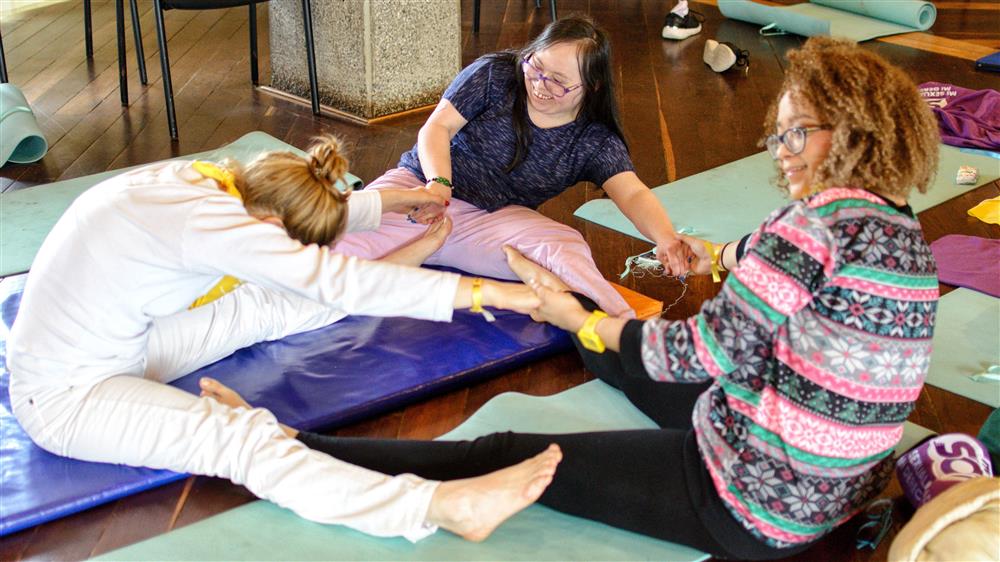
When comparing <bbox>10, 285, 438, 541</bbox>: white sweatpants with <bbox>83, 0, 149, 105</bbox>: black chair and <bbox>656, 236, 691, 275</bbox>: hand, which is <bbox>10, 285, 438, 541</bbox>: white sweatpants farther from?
<bbox>83, 0, 149, 105</bbox>: black chair

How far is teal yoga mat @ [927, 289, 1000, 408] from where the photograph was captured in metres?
2.61

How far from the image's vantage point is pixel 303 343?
258 cm

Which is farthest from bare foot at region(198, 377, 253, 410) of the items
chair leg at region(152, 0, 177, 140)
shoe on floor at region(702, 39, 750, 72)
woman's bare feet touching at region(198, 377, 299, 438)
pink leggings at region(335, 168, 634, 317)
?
shoe on floor at region(702, 39, 750, 72)

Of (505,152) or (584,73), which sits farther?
(505,152)

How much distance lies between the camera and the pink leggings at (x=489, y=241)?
282 cm

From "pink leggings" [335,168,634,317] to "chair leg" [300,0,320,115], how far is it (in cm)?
156

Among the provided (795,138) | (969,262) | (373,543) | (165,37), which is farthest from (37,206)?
(969,262)

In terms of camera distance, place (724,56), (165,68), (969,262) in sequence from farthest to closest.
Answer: (724,56) → (165,68) → (969,262)

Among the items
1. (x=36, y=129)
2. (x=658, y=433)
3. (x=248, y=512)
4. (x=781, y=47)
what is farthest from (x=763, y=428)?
(x=781, y=47)

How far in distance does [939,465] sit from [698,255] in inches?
30.9

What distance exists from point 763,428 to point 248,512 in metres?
1.00

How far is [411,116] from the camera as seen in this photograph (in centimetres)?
453

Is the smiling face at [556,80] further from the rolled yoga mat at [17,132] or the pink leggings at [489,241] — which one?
the rolled yoga mat at [17,132]

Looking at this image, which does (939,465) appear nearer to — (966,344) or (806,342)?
(806,342)
